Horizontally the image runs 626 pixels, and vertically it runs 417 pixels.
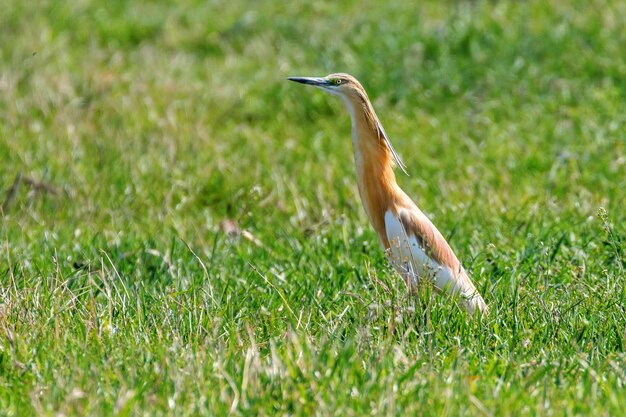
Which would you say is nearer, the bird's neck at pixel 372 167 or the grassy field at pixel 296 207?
the grassy field at pixel 296 207

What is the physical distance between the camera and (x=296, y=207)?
6551 millimetres

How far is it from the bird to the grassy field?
16 cm

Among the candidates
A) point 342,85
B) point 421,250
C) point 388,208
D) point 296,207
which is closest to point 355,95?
point 342,85

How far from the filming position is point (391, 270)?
4.86 meters

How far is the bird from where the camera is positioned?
15.5 ft

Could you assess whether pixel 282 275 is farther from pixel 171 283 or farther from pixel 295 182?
pixel 295 182

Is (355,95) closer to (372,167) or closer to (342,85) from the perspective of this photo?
(342,85)

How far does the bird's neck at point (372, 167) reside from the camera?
4906mm

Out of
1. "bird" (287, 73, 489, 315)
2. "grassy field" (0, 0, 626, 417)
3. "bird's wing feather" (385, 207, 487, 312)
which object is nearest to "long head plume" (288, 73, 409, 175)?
"bird" (287, 73, 489, 315)

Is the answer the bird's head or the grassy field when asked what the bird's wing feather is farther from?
the bird's head

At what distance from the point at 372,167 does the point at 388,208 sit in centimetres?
21

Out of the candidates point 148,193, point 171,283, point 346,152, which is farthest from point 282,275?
point 346,152

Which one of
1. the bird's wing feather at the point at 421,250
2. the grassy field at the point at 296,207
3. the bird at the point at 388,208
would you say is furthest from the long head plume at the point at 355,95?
the grassy field at the point at 296,207

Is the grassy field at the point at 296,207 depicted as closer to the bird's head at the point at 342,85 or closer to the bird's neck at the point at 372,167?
the bird's neck at the point at 372,167
